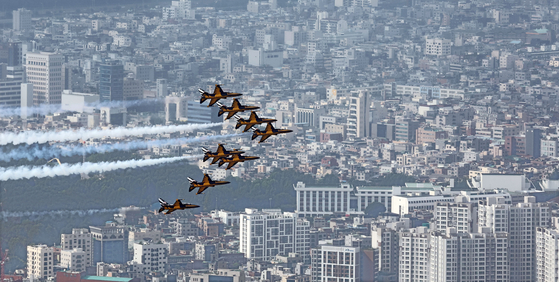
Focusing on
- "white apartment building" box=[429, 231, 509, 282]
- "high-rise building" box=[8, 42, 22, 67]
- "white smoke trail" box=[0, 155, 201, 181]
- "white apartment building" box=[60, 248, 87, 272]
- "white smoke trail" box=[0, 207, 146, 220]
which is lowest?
"white apartment building" box=[60, 248, 87, 272]

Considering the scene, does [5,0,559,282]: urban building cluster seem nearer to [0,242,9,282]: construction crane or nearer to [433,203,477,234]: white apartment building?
[433,203,477,234]: white apartment building

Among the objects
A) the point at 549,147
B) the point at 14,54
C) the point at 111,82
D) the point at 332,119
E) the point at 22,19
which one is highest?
the point at 22,19

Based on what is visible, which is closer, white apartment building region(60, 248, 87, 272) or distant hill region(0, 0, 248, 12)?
white apartment building region(60, 248, 87, 272)

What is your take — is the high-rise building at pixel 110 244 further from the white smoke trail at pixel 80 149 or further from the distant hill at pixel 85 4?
the distant hill at pixel 85 4

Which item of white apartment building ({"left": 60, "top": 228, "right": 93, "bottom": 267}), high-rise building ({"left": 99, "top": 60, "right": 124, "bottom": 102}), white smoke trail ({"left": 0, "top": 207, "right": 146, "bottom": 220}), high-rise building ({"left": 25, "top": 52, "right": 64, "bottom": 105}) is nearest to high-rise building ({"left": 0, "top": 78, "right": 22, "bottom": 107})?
high-rise building ({"left": 25, "top": 52, "right": 64, "bottom": 105})

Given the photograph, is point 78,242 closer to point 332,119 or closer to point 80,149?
point 80,149

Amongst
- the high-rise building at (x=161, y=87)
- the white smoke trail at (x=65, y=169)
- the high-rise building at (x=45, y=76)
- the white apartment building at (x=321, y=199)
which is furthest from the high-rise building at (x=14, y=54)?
→ the white apartment building at (x=321, y=199)

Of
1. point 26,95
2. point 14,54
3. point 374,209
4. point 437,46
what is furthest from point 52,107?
point 437,46
